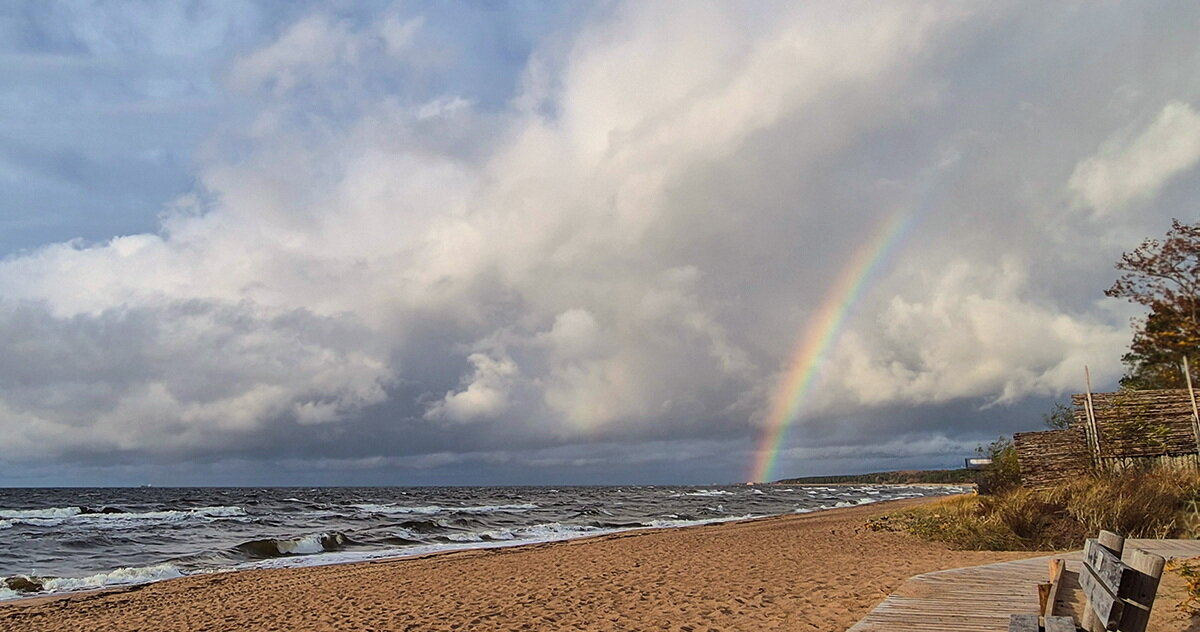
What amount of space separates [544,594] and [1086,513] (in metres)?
10.2

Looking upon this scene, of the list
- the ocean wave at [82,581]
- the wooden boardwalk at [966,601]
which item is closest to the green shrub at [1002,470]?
the wooden boardwalk at [966,601]

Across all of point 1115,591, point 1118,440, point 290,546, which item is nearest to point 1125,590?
point 1115,591

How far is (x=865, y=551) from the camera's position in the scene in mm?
17281

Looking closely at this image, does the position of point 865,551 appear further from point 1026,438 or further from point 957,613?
point 957,613

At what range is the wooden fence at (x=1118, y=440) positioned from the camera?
58.7 ft

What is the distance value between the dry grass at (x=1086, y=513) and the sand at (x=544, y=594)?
121cm

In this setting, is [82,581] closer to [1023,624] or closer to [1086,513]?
[1023,624]

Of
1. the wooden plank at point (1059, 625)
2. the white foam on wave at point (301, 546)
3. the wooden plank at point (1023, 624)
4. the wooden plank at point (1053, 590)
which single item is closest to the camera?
the wooden plank at point (1059, 625)

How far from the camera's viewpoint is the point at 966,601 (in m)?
7.24

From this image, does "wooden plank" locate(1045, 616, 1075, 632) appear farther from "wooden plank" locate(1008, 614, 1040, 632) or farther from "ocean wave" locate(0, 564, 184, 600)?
"ocean wave" locate(0, 564, 184, 600)

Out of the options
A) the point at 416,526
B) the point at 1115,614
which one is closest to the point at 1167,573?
the point at 1115,614

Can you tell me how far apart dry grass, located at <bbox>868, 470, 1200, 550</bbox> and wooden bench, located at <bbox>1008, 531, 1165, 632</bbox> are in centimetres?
1130

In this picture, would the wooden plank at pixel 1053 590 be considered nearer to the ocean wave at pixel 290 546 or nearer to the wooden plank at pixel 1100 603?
the wooden plank at pixel 1100 603

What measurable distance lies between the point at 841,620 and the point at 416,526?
27.0 meters
